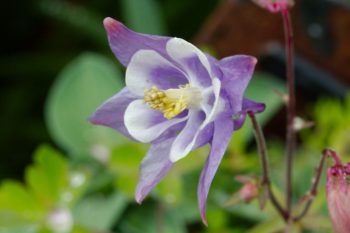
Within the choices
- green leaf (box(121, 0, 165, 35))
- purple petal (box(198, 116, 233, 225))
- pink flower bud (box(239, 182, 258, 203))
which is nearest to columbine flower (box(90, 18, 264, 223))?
purple petal (box(198, 116, 233, 225))

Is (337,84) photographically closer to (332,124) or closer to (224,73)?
(332,124)

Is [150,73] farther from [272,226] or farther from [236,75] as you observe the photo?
[272,226]

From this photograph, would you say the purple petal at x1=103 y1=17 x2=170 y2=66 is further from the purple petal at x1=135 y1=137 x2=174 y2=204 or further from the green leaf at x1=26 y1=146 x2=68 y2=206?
the green leaf at x1=26 y1=146 x2=68 y2=206

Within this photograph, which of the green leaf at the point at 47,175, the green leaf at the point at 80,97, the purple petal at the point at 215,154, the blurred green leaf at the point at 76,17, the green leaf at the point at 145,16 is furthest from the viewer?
the blurred green leaf at the point at 76,17

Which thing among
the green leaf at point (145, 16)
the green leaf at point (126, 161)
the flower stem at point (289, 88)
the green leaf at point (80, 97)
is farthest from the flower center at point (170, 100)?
the green leaf at point (145, 16)

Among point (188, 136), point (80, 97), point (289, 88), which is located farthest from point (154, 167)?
point (80, 97)

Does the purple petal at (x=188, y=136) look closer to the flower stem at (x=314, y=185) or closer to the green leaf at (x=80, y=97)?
the flower stem at (x=314, y=185)
